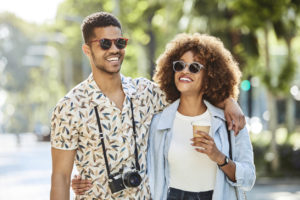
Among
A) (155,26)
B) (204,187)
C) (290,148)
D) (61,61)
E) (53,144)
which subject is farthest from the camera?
(61,61)

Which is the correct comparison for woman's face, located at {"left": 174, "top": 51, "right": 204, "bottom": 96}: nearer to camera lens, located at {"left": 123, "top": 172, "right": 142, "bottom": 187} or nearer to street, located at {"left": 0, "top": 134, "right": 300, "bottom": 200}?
camera lens, located at {"left": 123, "top": 172, "right": 142, "bottom": 187}

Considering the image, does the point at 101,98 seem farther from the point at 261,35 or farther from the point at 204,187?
the point at 261,35

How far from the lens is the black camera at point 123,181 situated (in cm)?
365

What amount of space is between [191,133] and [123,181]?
2.09 feet

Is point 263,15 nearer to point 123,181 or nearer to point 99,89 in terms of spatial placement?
point 99,89

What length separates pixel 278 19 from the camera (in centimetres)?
1619

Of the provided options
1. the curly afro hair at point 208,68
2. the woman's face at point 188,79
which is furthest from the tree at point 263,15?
the woman's face at point 188,79

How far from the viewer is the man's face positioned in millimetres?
3795

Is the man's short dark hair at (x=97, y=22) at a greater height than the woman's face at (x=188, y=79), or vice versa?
the man's short dark hair at (x=97, y=22)

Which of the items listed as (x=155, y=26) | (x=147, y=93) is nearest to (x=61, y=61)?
(x=155, y=26)

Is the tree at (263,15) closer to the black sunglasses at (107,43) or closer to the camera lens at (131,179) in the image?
the black sunglasses at (107,43)

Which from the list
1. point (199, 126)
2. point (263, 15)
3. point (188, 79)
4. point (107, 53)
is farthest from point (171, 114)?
point (263, 15)

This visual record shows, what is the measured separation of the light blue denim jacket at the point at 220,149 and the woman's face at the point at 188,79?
5.5 inches

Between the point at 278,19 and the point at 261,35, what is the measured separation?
1.73 metres
